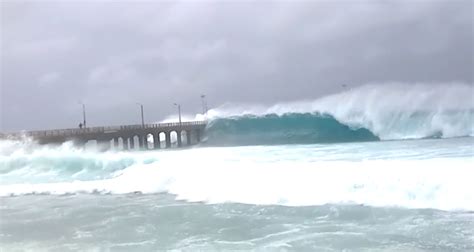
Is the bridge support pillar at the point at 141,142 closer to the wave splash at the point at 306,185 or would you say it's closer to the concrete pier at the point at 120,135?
the concrete pier at the point at 120,135

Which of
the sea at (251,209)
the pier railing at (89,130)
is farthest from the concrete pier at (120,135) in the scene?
the sea at (251,209)

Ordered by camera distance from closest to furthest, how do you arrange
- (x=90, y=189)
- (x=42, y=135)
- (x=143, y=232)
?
(x=143, y=232) → (x=90, y=189) → (x=42, y=135)

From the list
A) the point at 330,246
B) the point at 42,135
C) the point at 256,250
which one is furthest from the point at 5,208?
the point at 42,135

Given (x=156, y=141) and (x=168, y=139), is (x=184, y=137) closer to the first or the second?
(x=168, y=139)

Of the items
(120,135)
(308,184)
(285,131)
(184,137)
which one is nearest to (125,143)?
(120,135)

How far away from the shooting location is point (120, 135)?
50.6 m

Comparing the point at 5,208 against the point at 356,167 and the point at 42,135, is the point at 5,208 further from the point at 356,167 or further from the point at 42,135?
the point at 42,135

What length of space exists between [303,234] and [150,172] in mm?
11570

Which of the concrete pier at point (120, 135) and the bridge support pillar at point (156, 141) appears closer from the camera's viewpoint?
the concrete pier at point (120, 135)

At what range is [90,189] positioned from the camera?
18484 mm

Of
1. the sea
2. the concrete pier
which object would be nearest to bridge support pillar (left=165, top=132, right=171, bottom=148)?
the concrete pier

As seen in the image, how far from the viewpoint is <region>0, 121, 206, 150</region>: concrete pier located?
4488 cm

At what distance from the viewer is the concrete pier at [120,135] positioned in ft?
147

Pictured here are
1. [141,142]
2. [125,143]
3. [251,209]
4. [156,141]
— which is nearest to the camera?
[251,209]
